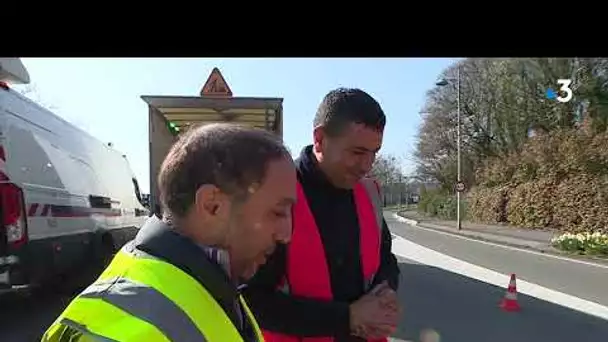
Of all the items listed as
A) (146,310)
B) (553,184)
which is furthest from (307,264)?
(553,184)

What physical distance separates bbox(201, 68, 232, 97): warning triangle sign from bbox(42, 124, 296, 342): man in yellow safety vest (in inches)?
301

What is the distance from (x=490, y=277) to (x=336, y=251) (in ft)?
37.1

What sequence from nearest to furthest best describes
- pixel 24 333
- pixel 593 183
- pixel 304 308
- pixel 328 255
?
pixel 304 308 < pixel 328 255 < pixel 24 333 < pixel 593 183

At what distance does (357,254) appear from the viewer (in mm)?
2396

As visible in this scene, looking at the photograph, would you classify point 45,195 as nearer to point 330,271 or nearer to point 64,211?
point 64,211

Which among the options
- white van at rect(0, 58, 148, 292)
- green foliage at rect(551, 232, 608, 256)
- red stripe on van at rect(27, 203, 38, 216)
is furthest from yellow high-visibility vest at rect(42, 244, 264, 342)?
green foliage at rect(551, 232, 608, 256)

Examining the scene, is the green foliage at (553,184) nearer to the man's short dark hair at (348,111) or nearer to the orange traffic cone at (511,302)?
the orange traffic cone at (511,302)

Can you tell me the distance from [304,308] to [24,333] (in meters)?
6.48

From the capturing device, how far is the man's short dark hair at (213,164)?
1275 millimetres

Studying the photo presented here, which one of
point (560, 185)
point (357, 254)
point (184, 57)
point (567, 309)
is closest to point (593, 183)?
point (560, 185)

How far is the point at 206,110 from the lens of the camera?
29.8ft

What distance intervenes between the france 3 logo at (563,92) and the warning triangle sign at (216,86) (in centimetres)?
2845

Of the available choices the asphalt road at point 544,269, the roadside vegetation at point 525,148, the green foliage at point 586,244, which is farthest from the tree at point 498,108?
the asphalt road at point 544,269
